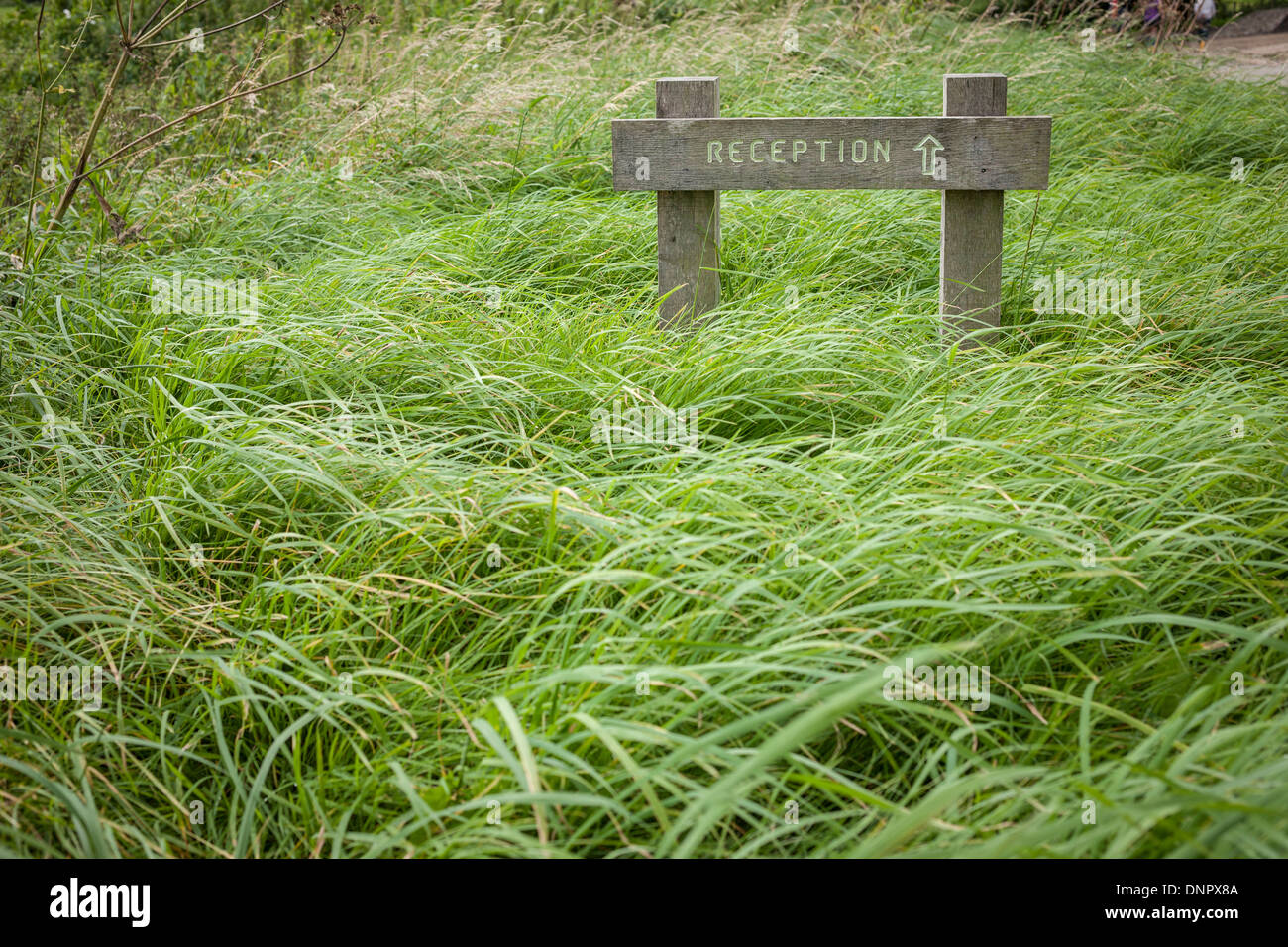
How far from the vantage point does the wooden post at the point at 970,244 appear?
3385mm

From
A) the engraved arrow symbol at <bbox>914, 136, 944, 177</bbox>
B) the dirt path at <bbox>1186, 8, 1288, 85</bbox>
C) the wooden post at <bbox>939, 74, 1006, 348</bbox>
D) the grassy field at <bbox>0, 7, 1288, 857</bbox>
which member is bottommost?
the grassy field at <bbox>0, 7, 1288, 857</bbox>

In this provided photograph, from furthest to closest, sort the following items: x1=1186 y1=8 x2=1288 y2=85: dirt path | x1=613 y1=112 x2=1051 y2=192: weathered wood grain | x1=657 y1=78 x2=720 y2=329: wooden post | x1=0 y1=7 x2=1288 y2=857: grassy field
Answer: x1=1186 y1=8 x2=1288 y2=85: dirt path, x1=657 y1=78 x2=720 y2=329: wooden post, x1=613 y1=112 x2=1051 y2=192: weathered wood grain, x1=0 y1=7 x2=1288 y2=857: grassy field

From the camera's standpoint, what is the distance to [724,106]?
578 centimetres

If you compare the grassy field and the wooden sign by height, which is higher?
the wooden sign

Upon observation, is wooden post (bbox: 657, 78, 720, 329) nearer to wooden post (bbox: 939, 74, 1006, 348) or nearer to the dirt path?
wooden post (bbox: 939, 74, 1006, 348)

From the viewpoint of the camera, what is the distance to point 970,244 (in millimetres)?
3467

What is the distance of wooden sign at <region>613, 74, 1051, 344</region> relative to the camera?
132 inches

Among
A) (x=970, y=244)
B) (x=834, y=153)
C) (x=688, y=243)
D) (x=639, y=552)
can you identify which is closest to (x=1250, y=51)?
(x=970, y=244)

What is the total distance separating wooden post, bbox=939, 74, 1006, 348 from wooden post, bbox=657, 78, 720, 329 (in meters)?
0.75

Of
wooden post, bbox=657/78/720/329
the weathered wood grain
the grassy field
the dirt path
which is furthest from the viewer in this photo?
the dirt path

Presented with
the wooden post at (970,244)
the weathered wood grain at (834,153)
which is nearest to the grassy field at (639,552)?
the wooden post at (970,244)

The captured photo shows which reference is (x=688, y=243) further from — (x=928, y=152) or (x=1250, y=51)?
(x=1250, y=51)

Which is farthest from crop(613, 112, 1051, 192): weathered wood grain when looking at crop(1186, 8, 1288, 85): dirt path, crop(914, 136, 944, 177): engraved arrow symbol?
crop(1186, 8, 1288, 85): dirt path
